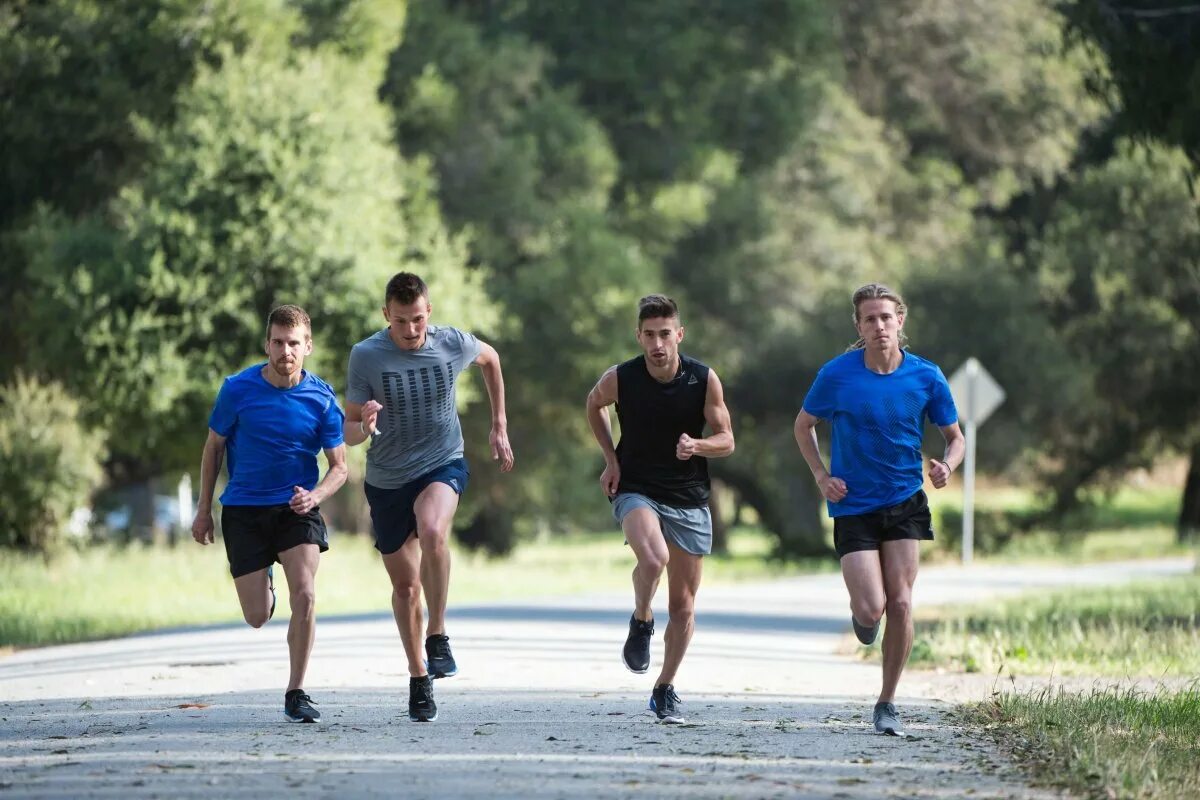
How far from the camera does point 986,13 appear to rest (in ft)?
133

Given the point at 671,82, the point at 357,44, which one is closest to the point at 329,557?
the point at 357,44

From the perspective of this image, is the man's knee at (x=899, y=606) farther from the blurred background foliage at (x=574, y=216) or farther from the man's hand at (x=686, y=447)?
the blurred background foliage at (x=574, y=216)

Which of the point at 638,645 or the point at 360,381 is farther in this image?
the point at 638,645

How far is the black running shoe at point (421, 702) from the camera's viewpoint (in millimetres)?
9328

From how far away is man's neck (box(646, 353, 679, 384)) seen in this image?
31.3 feet

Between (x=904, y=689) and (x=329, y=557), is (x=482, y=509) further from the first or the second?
(x=904, y=689)

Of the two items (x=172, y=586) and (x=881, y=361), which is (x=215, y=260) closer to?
(x=172, y=586)

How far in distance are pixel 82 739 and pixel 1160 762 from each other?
15.2ft

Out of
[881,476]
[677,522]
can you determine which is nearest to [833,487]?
[881,476]

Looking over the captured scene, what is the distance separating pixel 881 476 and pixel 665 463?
1.07 metres

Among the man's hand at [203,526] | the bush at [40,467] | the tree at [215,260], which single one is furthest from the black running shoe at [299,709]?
the bush at [40,467]

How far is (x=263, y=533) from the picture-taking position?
9461 mm

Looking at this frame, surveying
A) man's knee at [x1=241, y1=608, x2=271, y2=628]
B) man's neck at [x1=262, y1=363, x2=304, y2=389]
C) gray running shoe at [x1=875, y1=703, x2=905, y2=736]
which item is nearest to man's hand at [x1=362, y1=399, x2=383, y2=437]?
man's neck at [x1=262, y1=363, x2=304, y2=389]

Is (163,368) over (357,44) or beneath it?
beneath
